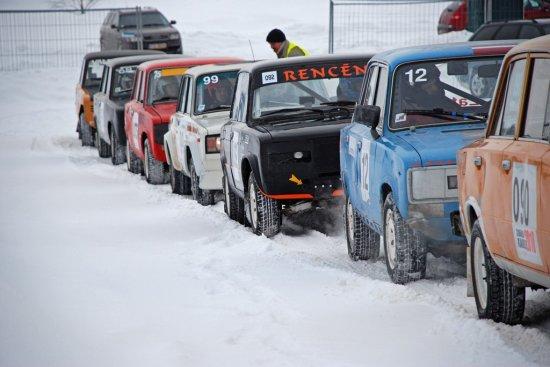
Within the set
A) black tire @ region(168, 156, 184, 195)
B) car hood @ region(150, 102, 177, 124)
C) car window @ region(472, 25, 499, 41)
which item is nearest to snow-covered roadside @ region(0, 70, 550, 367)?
black tire @ region(168, 156, 184, 195)

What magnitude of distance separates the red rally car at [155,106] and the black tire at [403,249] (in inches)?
344

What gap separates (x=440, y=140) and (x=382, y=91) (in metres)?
1.04

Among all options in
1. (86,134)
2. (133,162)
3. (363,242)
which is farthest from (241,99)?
(86,134)

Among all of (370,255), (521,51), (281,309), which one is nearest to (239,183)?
(370,255)

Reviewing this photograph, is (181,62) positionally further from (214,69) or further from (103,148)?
(103,148)

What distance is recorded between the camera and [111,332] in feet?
25.9

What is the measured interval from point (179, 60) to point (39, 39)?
2558 centimetres

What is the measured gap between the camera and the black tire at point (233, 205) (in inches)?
541

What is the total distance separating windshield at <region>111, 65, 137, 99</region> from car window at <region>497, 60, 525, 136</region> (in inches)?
589

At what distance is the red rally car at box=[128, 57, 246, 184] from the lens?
1773cm

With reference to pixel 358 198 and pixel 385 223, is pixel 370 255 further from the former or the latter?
pixel 385 223

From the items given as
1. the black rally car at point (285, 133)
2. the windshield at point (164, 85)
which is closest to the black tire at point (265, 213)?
the black rally car at point (285, 133)

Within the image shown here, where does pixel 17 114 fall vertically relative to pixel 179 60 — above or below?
below

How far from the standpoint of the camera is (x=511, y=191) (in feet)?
22.4
